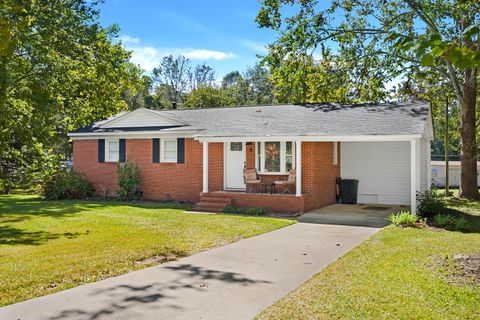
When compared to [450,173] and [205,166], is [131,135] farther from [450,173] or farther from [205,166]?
[450,173]

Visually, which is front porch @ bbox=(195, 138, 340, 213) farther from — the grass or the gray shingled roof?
the grass

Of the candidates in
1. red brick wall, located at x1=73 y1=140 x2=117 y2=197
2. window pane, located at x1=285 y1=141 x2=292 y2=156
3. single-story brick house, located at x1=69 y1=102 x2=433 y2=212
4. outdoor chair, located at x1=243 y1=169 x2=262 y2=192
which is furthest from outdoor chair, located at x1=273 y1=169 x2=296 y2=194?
red brick wall, located at x1=73 y1=140 x2=117 y2=197

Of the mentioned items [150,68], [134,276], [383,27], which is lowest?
[134,276]

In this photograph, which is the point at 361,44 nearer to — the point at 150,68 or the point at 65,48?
the point at 65,48

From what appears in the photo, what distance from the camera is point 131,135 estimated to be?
19047 millimetres

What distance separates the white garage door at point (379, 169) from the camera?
57.2ft

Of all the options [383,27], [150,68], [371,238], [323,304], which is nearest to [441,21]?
[383,27]

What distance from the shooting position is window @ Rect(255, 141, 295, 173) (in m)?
16.4

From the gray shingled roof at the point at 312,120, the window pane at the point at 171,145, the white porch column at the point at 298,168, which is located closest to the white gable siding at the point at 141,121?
the gray shingled roof at the point at 312,120

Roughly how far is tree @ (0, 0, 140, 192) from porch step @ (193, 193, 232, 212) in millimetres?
5309

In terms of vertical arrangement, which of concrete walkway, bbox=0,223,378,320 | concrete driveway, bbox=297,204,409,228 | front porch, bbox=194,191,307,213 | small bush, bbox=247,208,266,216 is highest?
front porch, bbox=194,191,307,213

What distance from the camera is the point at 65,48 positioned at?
18.2 meters

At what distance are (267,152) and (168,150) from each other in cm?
448

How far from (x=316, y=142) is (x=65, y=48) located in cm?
1104
